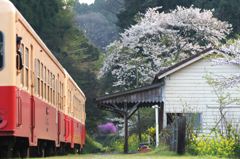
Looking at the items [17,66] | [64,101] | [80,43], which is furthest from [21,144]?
[80,43]

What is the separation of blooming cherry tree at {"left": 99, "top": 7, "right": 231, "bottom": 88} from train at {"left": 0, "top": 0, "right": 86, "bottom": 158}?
828 inches

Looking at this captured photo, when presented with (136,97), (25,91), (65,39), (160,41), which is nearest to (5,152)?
(25,91)

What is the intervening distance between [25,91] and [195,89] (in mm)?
16555

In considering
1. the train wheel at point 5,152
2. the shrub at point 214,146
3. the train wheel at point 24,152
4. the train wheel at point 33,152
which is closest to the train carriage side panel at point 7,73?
the train wheel at point 5,152

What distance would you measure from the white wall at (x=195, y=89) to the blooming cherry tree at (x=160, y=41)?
10.3m

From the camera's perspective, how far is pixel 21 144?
45.9 ft

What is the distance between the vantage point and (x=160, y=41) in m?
40.7

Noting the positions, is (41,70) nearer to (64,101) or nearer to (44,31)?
(64,101)

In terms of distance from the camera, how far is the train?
37.7 ft

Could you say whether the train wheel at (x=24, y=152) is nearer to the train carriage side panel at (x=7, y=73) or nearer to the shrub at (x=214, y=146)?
the train carriage side panel at (x=7, y=73)

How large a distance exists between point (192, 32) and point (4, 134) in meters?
30.8

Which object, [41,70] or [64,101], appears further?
[64,101]

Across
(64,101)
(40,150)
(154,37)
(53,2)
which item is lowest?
(40,150)

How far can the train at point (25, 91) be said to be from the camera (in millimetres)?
11484
